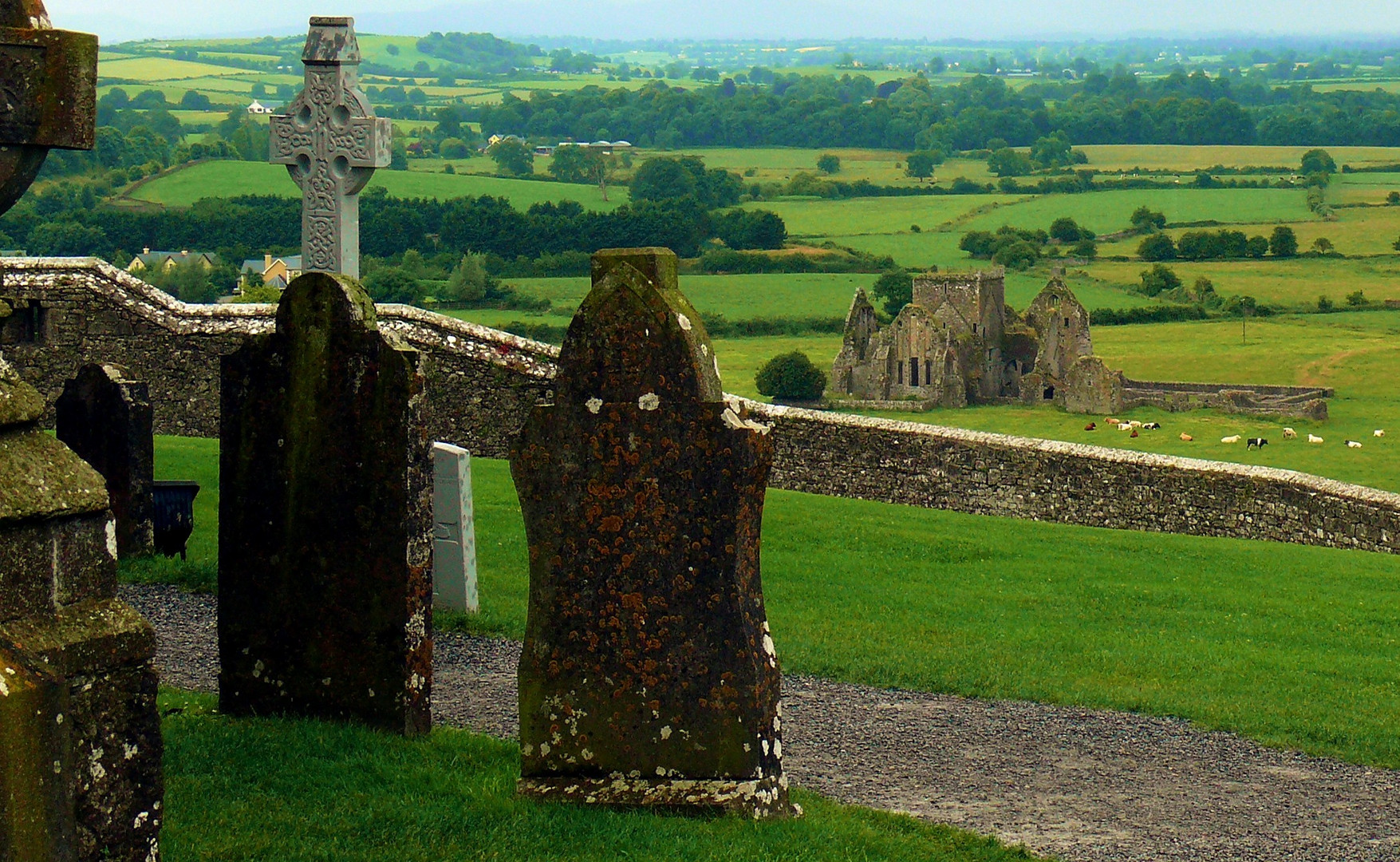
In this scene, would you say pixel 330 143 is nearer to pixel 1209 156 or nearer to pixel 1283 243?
pixel 1283 243

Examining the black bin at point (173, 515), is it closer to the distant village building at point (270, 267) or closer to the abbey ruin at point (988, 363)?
the distant village building at point (270, 267)

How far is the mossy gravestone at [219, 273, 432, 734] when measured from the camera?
796cm

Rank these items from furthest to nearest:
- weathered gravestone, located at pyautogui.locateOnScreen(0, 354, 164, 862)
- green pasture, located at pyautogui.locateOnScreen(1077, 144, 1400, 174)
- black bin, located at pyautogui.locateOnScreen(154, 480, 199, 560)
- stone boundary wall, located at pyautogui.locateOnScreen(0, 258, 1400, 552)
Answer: green pasture, located at pyautogui.locateOnScreen(1077, 144, 1400, 174) → stone boundary wall, located at pyautogui.locateOnScreen(0, 258, 1400, 552) → black bin, located at pyautogui.locateOnScreen(154, 480, 199, 560) → weathered gravestone, located at pyautogui.locateOnScreen(0, 354, 164, 862)

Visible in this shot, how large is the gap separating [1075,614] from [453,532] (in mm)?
5467

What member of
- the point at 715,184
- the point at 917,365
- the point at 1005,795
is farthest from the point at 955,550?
the point at 715,184

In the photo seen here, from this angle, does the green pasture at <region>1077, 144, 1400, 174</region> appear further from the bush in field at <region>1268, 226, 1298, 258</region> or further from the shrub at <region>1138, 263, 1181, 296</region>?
the shrub at <region>1138, 263, 1181, 296</region>

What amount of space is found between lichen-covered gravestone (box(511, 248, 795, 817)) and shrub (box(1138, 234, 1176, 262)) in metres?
115

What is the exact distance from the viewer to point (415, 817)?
675cm

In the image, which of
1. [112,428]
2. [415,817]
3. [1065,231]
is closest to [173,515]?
[112,428]

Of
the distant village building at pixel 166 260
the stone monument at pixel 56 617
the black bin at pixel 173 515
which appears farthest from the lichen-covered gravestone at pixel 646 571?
the distant village building at pixel 166 260

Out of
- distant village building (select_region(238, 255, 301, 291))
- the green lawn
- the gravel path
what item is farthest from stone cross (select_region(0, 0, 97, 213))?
distant village building (select_region(238, 255, 301, 291))

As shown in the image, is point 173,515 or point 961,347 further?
point 961,347

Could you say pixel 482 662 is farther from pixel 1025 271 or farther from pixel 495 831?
pixel 1025 271

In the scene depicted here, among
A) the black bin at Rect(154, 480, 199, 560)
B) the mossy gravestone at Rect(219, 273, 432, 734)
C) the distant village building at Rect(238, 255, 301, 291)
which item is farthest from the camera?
the distant village building at Rect(238, 255, 301, 291)
